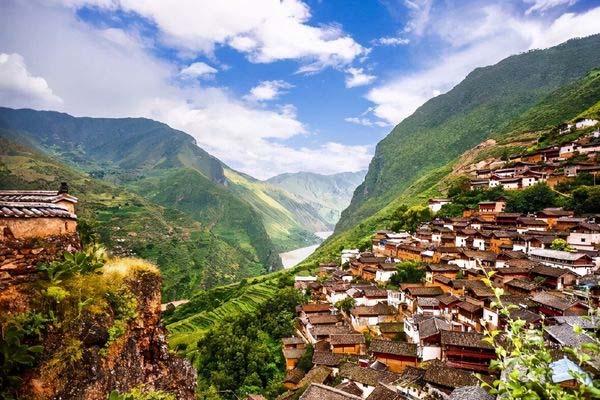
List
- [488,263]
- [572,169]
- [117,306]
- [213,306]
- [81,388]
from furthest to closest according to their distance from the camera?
[213,306], [572,169], [488,263], [117,306], [81,388]

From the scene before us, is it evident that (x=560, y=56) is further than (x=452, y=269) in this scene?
Yes

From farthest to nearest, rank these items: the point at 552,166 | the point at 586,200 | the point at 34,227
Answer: the point at 552,166
the point at 586,200
the point at 34,227

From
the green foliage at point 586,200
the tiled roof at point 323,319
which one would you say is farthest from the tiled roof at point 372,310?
the green foliage at point 586,200

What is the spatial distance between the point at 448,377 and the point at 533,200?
4362cm

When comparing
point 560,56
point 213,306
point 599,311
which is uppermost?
point 560,56

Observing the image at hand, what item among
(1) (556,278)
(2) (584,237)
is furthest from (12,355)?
(2) (584,237)

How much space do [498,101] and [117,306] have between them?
666ft

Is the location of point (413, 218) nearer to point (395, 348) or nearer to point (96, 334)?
point (395, 348)

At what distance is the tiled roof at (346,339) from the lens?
3719 centimetres

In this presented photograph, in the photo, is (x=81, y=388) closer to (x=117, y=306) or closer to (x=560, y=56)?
(x=117, y=306)

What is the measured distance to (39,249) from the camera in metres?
7.61

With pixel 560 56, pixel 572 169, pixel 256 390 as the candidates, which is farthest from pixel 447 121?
pixel 256 390

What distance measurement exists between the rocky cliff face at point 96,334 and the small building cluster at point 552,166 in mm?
67175

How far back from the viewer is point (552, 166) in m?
62.8
